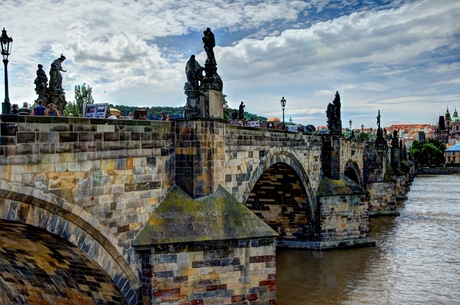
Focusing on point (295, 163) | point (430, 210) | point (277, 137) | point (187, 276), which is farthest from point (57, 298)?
point (430, 210)

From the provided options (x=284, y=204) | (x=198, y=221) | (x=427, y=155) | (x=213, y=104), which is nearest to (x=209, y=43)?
(x=213, y=104)

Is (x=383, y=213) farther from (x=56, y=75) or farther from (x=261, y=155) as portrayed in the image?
(x=56, y=75)

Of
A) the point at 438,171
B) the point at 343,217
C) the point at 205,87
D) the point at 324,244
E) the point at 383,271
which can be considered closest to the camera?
the point at 205,87

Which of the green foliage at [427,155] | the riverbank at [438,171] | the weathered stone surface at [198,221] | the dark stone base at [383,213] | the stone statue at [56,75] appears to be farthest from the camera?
the green foliage at [427,155]

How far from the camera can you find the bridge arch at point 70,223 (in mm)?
8531

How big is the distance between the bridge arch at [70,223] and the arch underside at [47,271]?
186 mm

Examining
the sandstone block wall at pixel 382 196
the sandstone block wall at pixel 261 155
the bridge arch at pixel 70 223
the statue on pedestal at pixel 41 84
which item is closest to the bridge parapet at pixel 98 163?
the bridge arch at pixel 70 223

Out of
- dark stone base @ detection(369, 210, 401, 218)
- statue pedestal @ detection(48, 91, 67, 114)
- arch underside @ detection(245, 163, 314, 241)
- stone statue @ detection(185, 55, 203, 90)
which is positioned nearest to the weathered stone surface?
stone statue @ detection(185, 55, 203, 90)

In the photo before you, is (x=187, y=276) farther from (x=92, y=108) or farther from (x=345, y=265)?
(x=345, y=265)

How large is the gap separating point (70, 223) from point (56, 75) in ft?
18.0

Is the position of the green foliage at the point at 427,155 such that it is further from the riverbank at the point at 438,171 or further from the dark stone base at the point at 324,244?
the dark stone base at the point at 324,244

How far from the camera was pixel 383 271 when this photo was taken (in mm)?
20906

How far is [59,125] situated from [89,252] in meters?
2.68

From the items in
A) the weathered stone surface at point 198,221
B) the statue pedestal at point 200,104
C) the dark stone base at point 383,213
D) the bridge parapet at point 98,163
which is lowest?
the dark stone base at point 383,213
